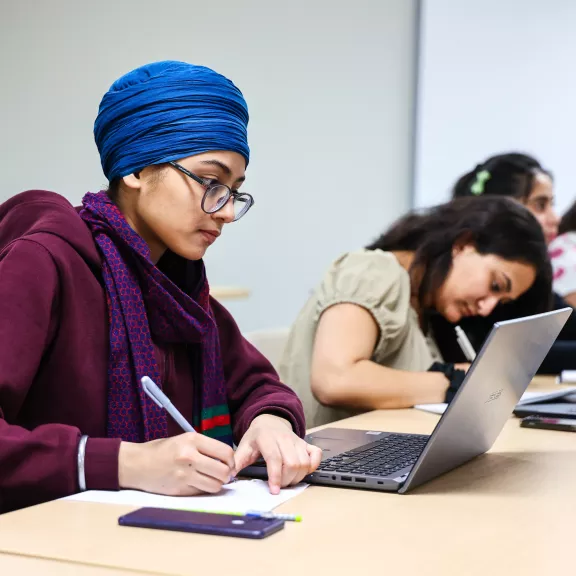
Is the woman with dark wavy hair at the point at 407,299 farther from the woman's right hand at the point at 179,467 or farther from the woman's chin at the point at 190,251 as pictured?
the woman's right hand at the point at 179,467

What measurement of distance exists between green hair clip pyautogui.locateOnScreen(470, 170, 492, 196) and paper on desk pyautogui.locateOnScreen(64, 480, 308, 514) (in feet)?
7.01

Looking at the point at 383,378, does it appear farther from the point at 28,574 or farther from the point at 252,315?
the point at 252,315

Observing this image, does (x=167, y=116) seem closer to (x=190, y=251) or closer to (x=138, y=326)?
(x=190, y=251)

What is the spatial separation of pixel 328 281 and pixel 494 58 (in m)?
2.27

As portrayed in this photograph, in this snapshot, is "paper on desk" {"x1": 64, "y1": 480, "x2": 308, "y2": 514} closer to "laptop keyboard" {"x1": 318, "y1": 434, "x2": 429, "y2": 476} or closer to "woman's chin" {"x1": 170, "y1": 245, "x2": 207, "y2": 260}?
"laptop keyboard" {"x1": 318, "y1": 434, "x2": 429, "y2": 476}

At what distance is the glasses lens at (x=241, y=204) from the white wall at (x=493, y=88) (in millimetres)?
2522

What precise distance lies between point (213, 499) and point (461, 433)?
31cm

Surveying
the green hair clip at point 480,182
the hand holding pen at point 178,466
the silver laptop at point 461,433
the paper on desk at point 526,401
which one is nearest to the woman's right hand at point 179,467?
the hand holding pen at point 178,466

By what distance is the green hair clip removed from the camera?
2963mm

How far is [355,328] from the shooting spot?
5.95 ft

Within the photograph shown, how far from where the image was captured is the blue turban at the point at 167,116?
48.4 inches

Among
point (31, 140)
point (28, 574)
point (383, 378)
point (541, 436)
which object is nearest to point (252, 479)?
point (28, 574)

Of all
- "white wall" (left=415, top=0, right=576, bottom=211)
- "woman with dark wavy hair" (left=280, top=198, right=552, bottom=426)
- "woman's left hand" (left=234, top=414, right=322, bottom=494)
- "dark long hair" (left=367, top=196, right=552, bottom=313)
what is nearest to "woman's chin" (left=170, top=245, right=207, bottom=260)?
"woman's left hand" (left=234, top=414, right=322, bottom=494)

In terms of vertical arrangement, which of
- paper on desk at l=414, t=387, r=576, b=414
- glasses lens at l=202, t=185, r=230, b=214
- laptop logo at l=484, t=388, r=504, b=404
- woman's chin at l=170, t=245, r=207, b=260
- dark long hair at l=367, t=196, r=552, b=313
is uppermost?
glasses lens at l=202, t=185, r=230, b=214
